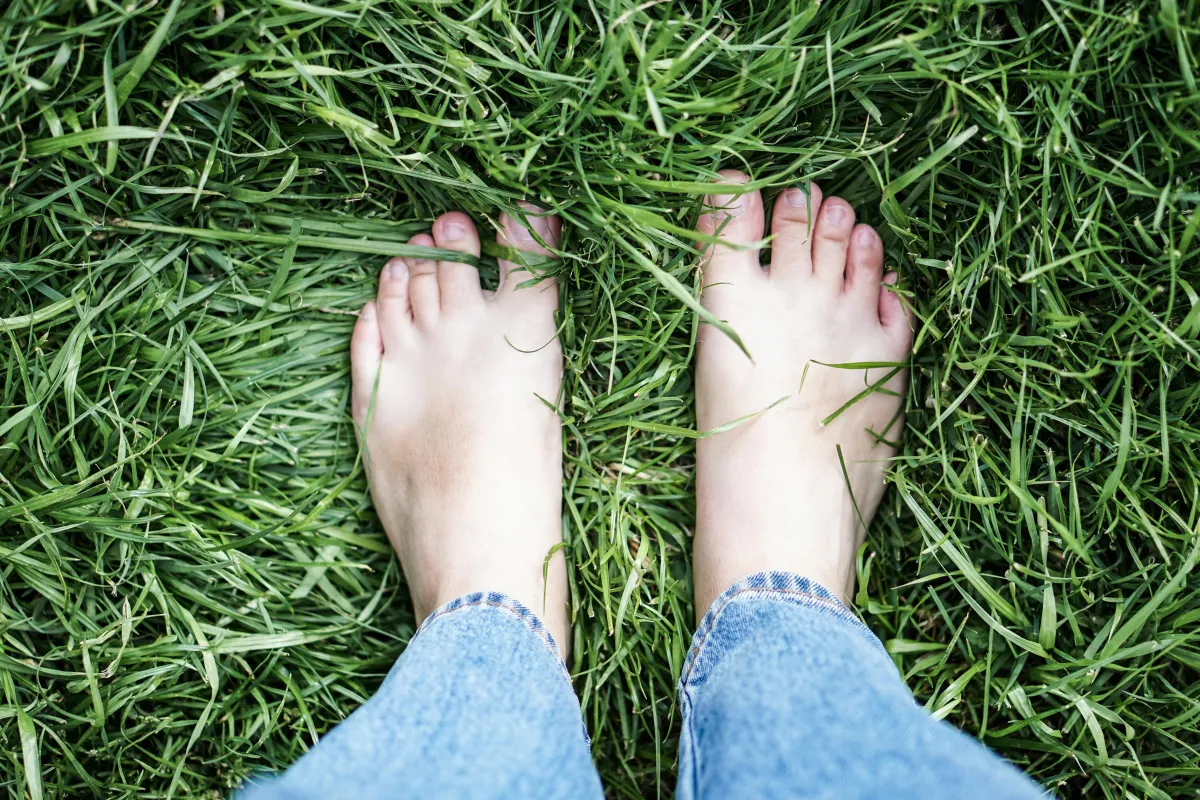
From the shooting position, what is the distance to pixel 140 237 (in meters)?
0.99

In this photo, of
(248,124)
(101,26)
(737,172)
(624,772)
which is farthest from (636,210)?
(624,772)

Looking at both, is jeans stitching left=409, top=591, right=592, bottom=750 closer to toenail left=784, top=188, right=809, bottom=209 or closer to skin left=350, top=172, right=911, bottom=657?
skin left=350, top=172, right=911, bottom=657

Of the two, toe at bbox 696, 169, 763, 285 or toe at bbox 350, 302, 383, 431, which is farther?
toe at bbox 350, 302, 383, 431

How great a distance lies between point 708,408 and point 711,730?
1.43ft

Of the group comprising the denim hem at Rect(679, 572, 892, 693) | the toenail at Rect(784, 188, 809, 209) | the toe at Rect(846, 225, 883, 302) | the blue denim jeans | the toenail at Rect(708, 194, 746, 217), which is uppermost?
the toenail at Rect(708, 194, 746, 217)

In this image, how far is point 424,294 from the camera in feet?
3.72

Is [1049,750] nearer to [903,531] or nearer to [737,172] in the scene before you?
[903,531]

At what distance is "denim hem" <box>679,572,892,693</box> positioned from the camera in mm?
915

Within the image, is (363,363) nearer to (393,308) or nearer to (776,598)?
(393,308)

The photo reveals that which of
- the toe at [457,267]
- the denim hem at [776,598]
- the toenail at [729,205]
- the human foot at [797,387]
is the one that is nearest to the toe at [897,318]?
the human foot at [797,387]

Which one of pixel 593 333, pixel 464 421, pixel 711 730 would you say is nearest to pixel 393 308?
pixel 464 421

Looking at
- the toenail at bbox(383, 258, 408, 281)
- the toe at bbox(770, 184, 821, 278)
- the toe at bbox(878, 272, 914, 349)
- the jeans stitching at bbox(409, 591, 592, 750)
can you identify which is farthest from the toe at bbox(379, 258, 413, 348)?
the toe at bbox(878, 272, 914, 349)

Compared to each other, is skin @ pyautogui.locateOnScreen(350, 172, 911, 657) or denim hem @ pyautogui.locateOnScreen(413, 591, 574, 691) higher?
skin @ pyautogui.locateOnScreen(350, 172, 911, 657)

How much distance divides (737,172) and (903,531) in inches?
20.7
